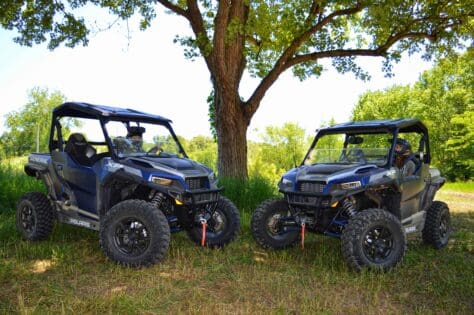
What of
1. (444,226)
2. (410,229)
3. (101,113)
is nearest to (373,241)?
(410,229)

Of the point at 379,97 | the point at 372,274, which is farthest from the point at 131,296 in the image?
the point at 379,97

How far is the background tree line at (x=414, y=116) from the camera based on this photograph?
35.7 m

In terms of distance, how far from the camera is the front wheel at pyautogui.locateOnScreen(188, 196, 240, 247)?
23.3 feet

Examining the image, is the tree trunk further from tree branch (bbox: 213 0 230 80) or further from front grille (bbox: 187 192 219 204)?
front grille (bbox: 187 192 219 204)

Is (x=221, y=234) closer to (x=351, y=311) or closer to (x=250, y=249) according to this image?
(x=250, y=249)

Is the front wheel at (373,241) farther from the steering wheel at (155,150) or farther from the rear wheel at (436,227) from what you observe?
the steering wheel at (155,150)

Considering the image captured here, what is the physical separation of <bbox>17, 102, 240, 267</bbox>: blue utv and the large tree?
5.26 meters

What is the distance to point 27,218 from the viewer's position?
7.65 m

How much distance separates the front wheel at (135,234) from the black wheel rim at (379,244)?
2663 millimetres

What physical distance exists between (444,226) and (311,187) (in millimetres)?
3091

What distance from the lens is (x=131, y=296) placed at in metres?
4.89

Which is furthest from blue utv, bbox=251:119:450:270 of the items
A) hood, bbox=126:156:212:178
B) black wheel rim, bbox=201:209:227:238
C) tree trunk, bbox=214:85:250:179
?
tree trunk, bbox=214:85:250:179

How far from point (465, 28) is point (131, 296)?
44.6 ft

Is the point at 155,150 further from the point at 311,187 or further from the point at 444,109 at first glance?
the point at 444,109
